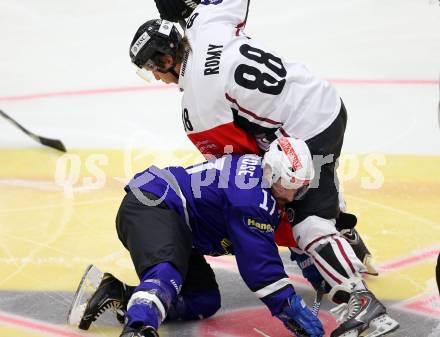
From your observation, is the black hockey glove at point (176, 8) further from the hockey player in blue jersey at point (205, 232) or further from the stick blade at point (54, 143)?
the stick blade at point (54, 143)

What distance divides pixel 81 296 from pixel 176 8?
125 cm

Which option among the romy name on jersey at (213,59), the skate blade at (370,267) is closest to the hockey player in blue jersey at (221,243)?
the romy name on jersey at (213,59)

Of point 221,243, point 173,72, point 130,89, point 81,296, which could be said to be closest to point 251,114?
point 173,72

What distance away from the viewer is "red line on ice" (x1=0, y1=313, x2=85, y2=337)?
10.6ft

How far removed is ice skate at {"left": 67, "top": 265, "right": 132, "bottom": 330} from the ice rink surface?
0.17 ft

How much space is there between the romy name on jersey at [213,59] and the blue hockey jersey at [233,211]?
0.31 meters

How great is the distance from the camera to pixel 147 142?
4992 mm

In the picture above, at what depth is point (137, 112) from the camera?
209 inches

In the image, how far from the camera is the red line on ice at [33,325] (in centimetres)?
324

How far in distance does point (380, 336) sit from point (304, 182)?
1.76 ft

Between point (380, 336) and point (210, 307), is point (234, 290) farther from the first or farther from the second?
point (380, 336)

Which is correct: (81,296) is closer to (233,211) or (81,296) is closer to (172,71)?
(233,211)

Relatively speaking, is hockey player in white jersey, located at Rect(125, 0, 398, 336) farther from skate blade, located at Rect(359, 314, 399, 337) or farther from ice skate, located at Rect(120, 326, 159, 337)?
ice skate, located at Rect(120, 326, 159, 337)

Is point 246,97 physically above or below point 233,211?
above
